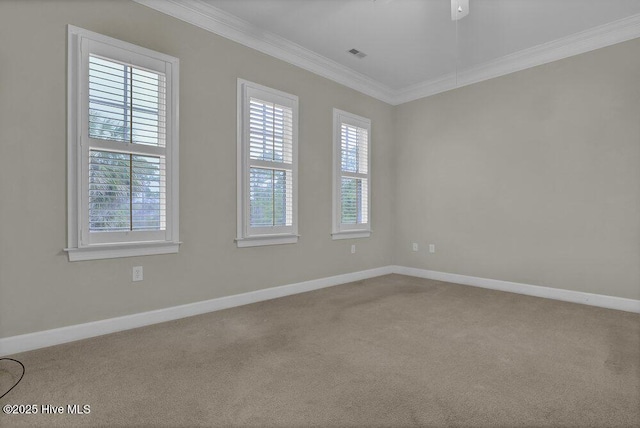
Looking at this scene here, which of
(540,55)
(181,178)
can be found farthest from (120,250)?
(540,55)

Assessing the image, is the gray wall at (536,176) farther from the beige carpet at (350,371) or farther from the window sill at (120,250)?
the window sill at (120,250)

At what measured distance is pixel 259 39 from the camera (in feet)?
11.3

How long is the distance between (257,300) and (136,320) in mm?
1158

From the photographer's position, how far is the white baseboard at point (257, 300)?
227 centimetres

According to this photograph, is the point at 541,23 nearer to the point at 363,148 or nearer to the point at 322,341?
the point at 363,148

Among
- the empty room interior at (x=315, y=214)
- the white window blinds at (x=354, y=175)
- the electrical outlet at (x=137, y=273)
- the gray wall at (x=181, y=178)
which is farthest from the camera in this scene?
the white window blinds at (x=354, y=175)

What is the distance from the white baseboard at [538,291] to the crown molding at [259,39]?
282 cm

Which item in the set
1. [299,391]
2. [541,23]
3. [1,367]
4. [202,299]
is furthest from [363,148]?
[1,367]

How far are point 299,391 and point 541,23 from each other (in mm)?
3974

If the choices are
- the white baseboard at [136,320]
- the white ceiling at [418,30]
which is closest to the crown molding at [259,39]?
the white ceiling at [418,30]

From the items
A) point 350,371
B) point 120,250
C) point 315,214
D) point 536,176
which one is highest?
point 536,176

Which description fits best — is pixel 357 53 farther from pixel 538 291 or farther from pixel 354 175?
pixel 538 291

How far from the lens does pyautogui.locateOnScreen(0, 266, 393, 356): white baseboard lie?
2.21 metres

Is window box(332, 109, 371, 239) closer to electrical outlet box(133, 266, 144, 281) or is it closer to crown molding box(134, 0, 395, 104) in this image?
crown molding box(134, 0, 395, 104)
